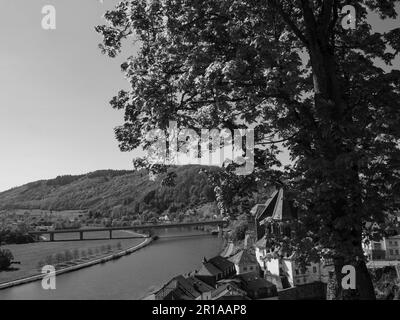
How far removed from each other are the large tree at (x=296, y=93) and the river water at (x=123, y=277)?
130 feet

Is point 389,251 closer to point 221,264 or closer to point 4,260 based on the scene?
point 221,264

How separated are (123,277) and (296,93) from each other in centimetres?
5353

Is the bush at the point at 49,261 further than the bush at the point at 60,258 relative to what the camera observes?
No

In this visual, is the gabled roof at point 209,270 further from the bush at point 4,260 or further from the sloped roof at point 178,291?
the bush at point 4,260

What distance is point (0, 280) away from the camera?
192ft

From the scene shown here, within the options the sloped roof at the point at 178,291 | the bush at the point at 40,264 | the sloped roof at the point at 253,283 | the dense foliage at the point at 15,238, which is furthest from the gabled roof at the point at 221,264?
the dense foliage at the point at 15,238

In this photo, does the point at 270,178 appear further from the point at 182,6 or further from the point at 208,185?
the point at 182,6

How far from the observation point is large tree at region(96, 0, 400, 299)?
5.07m

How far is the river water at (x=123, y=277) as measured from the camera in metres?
46.4

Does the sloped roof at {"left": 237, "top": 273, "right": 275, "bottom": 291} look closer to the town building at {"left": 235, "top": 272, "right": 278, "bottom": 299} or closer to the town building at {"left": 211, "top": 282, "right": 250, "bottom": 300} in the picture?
the town building at {"left": 235, "top": 272, "right": 278, "bottom": 299}

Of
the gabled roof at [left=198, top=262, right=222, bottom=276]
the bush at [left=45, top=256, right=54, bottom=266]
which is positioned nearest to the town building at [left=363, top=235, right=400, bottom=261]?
the gabled roof at [left=198, top=262, right=222, bottom=276]

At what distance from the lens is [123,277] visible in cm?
5512

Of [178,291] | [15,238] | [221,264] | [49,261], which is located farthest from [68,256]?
[178,291]
